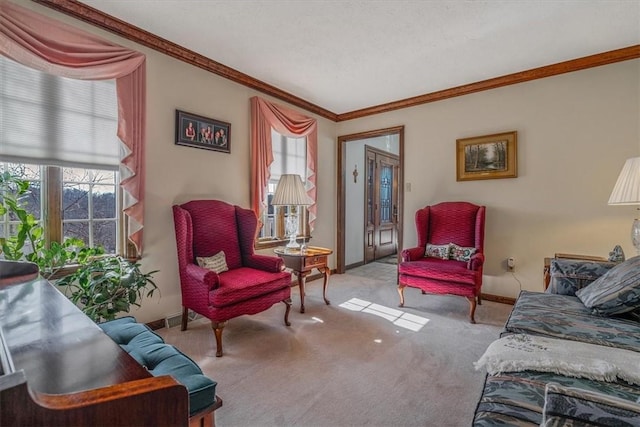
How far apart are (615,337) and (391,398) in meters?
1.12

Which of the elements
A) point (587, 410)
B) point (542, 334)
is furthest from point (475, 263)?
point (587, 410)

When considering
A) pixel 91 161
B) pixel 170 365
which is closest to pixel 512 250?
pixel 170 365

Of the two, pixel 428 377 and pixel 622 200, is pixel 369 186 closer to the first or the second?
pixel 622 200

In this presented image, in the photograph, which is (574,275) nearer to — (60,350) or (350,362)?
(350,362)

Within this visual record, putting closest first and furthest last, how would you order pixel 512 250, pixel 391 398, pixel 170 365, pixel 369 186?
pixel 170 365
pixel 391 398
pixel 512 250
pixel 369 186

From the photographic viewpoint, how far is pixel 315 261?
331 centimetres

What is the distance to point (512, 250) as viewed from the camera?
3.46 meters

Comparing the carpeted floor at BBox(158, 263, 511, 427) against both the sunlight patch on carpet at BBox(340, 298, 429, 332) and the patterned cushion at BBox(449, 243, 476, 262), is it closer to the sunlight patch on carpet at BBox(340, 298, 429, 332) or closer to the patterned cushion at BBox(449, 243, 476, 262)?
the sunlight patch on carpet at BBox(340, 298, 429, 332)

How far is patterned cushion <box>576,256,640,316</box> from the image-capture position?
162 cm

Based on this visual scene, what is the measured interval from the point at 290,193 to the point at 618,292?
2.67 meters

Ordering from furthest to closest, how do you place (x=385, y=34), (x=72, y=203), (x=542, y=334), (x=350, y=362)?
1. (x=385, y=34)
2. (x=72, y=203)
3. (x=350, y=362)
4. (x=542, y=334)

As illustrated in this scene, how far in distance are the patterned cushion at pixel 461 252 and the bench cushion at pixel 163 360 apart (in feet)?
9.35

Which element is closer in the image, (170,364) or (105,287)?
(170,364)

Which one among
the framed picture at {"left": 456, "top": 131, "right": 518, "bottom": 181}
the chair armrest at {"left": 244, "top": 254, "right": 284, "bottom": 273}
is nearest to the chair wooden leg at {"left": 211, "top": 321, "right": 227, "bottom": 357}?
the chair armrest at {"left": 244, "top": 254, "right": 284, "bottom": 273}
